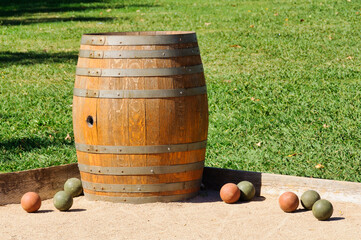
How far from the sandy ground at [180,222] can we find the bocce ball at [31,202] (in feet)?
0.18

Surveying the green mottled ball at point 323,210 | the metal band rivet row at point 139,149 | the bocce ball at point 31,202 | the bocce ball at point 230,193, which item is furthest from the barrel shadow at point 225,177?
the bocce ball at point 31,202

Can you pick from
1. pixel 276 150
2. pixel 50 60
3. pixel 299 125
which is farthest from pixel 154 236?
pixel 50 60

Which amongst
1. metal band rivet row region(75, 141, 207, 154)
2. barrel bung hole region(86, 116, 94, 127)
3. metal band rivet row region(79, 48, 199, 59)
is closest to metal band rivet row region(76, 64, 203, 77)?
metal band rivet row region(79, 48, 199, 59)

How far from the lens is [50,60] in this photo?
39.8 feet

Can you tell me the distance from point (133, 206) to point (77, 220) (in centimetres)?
54

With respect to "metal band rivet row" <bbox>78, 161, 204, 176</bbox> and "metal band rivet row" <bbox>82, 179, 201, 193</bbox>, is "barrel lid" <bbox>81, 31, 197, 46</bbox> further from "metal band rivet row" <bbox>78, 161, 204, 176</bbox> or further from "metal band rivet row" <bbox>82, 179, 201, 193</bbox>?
"metal band rivet row" <bbox>82, 179, 201, 193</bbox>

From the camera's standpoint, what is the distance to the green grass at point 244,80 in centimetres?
676

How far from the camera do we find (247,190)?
17.9ft

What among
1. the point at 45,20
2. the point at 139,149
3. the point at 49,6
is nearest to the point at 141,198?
the point at 139,149

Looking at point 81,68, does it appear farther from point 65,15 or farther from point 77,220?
point 65,15

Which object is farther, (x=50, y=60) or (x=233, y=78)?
(x=50, y=60)

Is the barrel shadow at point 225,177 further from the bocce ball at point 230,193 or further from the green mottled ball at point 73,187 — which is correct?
the green mottled ball at point 73,187

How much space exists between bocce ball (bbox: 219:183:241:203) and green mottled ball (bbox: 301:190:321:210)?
0.56 meters

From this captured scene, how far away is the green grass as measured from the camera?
6758 mm
